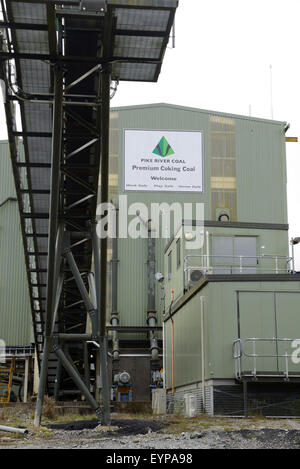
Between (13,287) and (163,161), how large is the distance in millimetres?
12257

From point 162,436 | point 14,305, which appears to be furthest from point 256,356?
point 14,305

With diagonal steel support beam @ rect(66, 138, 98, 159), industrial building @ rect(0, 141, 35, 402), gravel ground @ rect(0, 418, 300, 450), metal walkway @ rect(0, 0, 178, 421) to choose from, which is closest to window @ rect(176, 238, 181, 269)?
metal walkway @ rect(0, 0, 178, 421)

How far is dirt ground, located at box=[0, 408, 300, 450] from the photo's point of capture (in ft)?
36.9

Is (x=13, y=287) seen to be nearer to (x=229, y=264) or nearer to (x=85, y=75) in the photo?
(x=229, y=264)

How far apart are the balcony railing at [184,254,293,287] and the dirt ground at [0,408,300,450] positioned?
884cm

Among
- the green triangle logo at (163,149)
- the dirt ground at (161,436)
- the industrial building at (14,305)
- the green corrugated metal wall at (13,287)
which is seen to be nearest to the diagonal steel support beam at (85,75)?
the dirt ground at (161,436)

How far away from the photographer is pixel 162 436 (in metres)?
13.0

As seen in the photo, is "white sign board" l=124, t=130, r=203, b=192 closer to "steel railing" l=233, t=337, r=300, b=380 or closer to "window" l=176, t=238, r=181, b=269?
"window" l=176, t=238, r=181, b=269

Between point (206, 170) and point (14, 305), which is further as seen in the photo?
point (206, 170)

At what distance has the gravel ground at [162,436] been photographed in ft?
36.9

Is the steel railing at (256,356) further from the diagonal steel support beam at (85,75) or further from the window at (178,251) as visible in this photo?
the diagonal steel support beam at (85,75)

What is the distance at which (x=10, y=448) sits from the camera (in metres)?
11.0

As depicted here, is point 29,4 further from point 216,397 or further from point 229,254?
point 229,254

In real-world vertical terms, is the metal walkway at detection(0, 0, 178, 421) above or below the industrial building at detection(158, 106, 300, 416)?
above
